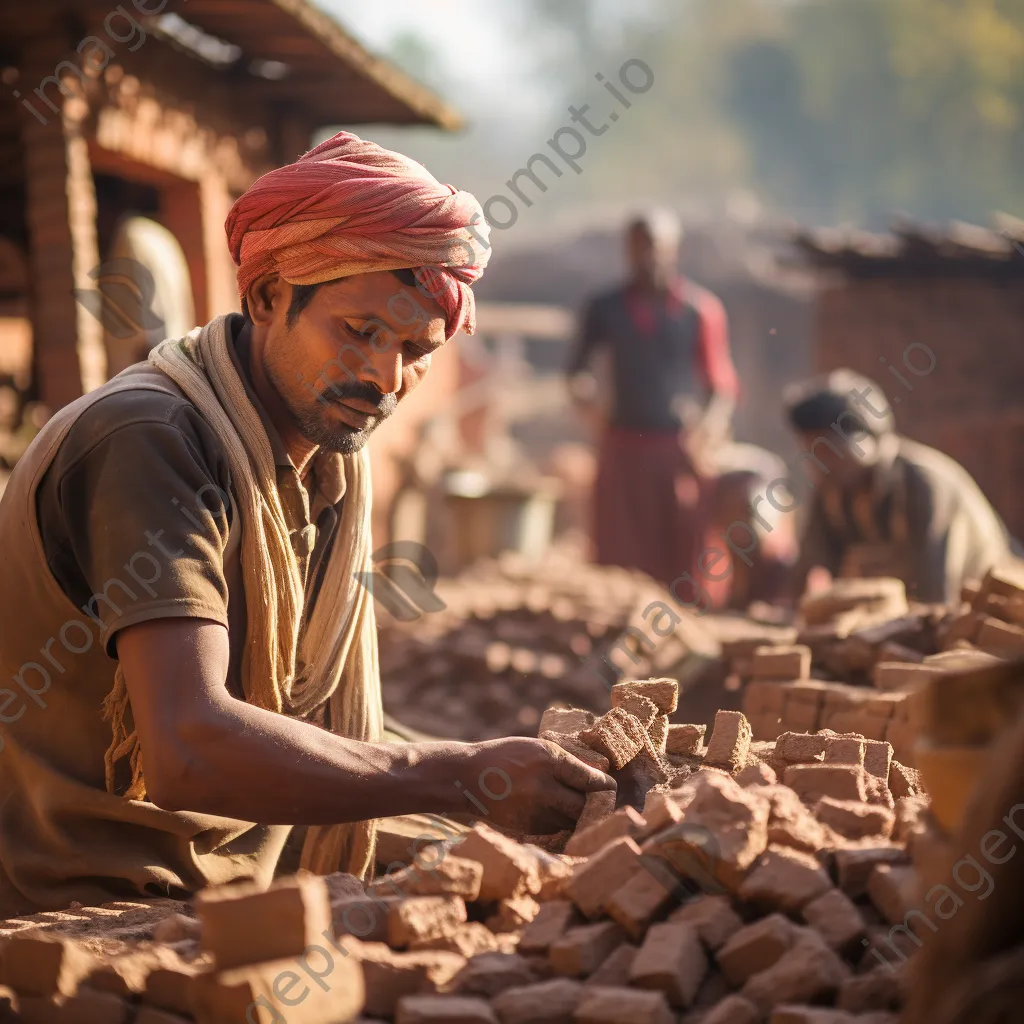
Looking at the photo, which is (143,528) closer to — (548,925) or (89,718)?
(89,718)

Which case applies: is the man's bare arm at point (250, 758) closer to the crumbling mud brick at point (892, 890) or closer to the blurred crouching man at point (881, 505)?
the crumbling mud brick at point (892, 890)

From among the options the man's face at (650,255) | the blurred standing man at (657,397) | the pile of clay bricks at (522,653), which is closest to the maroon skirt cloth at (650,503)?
the blurred standing man at (657,397)

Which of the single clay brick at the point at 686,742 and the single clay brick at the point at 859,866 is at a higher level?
the single clay brick at the point at 859,866

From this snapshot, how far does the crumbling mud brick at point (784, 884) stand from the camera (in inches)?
82.7

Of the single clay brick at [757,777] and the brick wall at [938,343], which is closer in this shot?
the single clay brick at [757,777]

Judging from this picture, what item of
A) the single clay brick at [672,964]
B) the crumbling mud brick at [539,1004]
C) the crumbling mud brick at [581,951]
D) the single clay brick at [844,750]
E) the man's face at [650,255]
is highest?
the man's face at [650,255]

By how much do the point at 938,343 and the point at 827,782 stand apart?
8.77 metres

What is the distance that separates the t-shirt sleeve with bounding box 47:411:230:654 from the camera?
221 centimetres

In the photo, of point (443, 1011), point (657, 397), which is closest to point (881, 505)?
point (657, 397)

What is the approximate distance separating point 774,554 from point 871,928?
277 inches

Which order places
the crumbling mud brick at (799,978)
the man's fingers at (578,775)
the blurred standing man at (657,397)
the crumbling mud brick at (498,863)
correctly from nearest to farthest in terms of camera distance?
1. the crumbling mud brick at (799,978)
2. the crumbling mud brick at (498,863)
3. the man's fingers at (578,775)
4. the blurred standing man at (657,397)

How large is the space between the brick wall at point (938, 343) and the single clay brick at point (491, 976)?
870 cm

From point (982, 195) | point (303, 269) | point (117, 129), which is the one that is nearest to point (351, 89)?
point (117, 129)

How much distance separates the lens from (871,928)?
6.87ft
